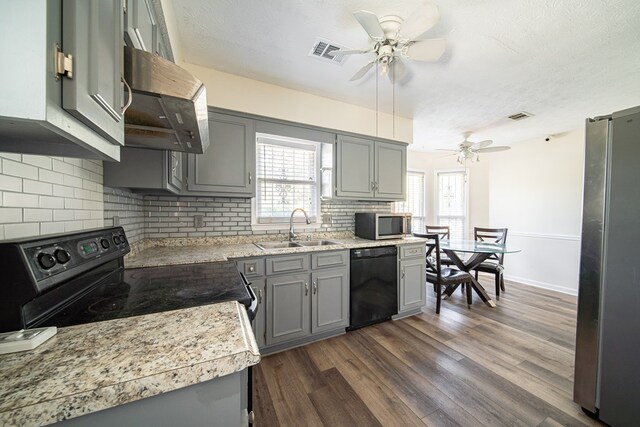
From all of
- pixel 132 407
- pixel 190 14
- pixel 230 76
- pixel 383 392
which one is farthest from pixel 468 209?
pixel 132 407

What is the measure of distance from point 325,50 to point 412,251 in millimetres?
2259

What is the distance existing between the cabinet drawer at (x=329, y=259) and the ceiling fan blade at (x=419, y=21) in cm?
178

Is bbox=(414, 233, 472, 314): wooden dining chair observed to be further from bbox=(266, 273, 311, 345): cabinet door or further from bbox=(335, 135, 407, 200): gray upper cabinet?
bbox=(266, 273, 311, 345): cabinet door

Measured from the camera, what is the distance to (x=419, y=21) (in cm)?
142

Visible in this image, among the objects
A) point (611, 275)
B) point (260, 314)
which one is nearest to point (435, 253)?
point (611, 275)

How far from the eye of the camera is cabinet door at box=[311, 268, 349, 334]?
2.25 m

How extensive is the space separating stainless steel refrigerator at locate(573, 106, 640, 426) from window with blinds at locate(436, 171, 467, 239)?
4.01 m

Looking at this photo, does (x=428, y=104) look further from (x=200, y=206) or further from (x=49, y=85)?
(x=49, y=85)

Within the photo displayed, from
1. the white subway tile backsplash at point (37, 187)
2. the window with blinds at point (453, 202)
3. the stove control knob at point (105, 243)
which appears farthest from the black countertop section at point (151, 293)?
the window with blinds at point (453, 202)

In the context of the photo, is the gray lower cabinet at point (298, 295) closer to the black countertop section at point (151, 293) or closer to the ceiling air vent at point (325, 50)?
the black countertop section at point (151, 293)

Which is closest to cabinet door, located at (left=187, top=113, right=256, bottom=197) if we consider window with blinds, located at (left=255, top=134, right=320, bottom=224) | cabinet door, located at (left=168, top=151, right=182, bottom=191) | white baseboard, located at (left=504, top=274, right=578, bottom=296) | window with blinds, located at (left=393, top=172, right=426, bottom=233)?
cabinet door, located at (left=168, top=151, right=182, bottom=191)

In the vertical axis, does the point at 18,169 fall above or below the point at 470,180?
below

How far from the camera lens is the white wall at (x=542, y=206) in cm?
373

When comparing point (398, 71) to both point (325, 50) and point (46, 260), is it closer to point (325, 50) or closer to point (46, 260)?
point (325, 50)
